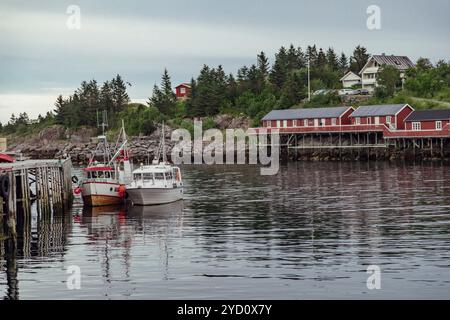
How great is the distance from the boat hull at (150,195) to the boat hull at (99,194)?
1677mm

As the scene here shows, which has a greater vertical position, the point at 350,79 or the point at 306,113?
the point at 350,79

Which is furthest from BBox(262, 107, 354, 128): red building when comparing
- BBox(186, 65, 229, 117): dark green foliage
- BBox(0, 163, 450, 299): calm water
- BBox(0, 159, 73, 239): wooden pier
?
BBox(0, 159, 73, 239): wooden pier

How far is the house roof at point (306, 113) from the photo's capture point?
12938 cm

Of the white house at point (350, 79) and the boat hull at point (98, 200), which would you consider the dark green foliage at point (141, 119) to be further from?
the boat hull at point (98, 200)

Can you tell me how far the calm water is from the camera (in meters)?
31.5

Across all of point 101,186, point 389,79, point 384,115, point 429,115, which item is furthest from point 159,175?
point 389,79

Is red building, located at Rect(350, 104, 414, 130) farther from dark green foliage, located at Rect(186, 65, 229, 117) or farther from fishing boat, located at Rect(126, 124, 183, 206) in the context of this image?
fishing boat, located at Rect(126, 124, 183, 206)

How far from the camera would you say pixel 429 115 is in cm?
11588

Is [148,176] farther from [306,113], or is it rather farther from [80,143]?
[80,143]

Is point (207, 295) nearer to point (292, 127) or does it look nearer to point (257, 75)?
point (292, 127)

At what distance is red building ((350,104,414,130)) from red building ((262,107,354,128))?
78.3 inches

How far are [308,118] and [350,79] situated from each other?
35.7m

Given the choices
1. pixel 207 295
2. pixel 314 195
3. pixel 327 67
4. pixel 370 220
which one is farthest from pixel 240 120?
pixel 207 295

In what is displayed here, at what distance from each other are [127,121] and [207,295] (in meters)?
146
